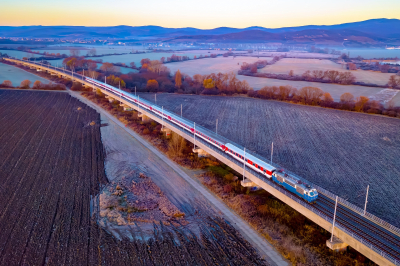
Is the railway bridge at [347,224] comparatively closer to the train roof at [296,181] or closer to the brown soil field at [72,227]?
the train roof at [296,181]

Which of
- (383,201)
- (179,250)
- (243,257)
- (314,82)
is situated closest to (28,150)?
(179,250)

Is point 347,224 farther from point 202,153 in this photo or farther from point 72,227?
point 72,227

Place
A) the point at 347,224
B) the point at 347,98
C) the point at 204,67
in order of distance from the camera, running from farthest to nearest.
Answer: the point at 204,67 → the point at 347,98 → the point at 347,224

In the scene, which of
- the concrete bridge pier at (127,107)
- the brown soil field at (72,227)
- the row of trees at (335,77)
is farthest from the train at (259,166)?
the row of trees at (335,77)

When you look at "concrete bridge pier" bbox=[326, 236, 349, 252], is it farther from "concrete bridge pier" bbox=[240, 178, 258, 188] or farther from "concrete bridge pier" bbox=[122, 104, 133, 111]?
"concrete bridge pier" bbox=[122, 104, 133, 111]

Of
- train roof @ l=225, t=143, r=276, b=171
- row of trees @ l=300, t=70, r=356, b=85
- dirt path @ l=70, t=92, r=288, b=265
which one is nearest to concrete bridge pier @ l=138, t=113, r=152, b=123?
dirt path @ l=70, t=92, r=288, b=265

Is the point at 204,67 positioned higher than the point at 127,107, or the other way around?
the point at 204,67

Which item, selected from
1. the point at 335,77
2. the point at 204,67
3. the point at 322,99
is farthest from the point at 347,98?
the point at 204,67
